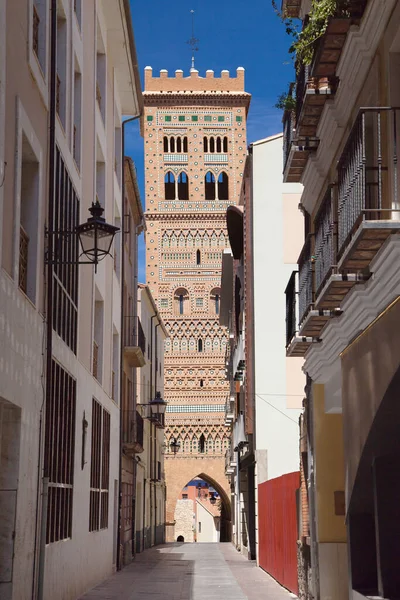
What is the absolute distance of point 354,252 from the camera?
838 centimetres

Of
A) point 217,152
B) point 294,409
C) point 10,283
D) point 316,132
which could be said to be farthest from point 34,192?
point 217,152

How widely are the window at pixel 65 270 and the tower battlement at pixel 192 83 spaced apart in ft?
176

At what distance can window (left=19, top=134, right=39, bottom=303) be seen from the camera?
11.6m

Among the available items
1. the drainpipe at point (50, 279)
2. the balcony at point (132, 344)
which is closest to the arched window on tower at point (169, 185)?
the balcony at point (132, 344)

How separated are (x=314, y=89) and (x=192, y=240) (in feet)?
179

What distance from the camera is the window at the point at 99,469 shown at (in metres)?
19.1

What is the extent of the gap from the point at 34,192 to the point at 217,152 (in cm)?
5786

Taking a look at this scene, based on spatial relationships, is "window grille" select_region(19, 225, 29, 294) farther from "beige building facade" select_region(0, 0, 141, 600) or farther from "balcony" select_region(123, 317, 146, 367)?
"balcony" select_region(123, 317, 146, 367)

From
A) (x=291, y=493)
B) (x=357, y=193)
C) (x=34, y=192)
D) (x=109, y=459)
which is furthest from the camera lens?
(x=109, y=459)

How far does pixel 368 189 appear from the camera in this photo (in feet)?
30.0

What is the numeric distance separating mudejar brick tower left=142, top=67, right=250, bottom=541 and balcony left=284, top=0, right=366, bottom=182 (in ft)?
156

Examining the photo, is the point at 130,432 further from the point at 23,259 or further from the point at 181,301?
the point at 181,301

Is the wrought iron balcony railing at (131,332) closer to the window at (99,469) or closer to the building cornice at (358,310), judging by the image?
the window at (99,469)

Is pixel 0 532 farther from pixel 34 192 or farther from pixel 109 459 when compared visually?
pixel 109 459
